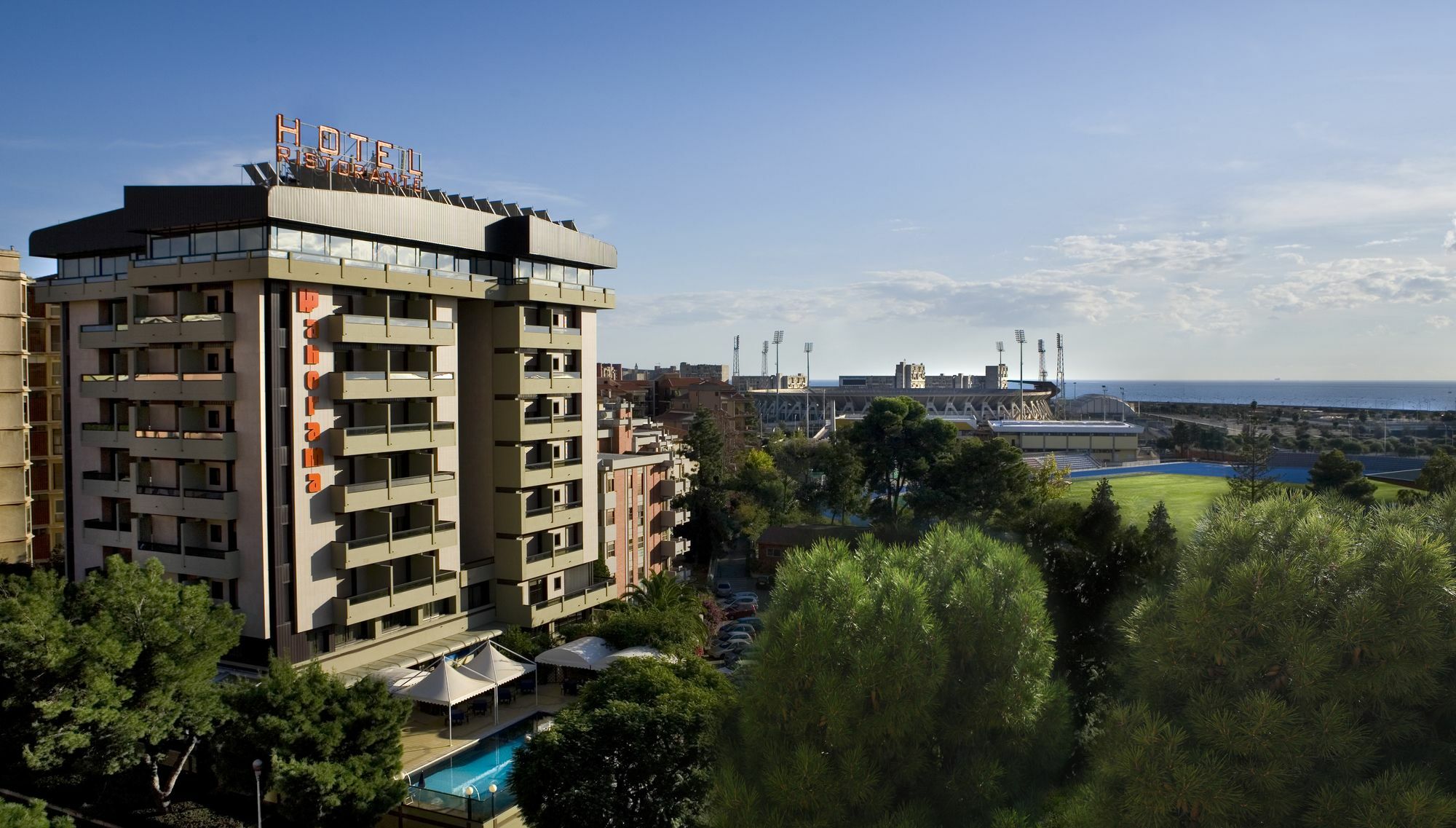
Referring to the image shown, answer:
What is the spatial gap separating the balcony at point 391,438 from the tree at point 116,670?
590cm

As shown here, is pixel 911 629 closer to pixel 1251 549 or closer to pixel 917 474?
pixel 1251 549

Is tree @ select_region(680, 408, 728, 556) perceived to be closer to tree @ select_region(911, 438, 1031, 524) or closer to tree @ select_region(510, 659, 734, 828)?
tree @ select_region(911, 438, 1031, 524)

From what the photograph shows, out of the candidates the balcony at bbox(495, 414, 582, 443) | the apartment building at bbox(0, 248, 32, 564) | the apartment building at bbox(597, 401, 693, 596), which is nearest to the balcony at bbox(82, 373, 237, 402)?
the balcony at bbox(495, 414, 582, 443)

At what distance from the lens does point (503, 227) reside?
103 feet

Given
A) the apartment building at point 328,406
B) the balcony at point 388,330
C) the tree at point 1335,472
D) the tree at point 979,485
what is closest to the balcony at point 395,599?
the apartment building at point 328,406

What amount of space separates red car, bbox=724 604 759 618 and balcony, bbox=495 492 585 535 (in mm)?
12034

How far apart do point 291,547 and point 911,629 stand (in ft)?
63.0

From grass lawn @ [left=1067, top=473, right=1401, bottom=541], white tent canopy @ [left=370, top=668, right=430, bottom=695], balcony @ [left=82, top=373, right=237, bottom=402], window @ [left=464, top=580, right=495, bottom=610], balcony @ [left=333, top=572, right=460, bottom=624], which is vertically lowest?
white tent canopy @ [left=370, top=668, right=430, bottom=695]

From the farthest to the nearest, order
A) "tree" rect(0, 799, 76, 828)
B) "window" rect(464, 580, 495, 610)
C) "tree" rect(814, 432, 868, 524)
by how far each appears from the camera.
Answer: "tree" rect(814, 432, 868, 524) < "window" rect(464, 580, 495, 610) < "tree" rect(0, 799, 76, 828)

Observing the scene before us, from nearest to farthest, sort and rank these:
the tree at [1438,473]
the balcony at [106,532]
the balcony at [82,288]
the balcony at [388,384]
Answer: the balcony at [388,384] → the balcony at [106,532] → the balcony at [82,288] → the tree at [1438,473]

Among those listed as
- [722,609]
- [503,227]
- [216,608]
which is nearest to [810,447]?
[722,609]

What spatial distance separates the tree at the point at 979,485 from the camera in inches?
1804

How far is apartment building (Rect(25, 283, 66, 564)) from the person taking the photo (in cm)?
3856

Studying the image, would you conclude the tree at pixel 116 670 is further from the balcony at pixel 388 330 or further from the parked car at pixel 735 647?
the parked car at pixel 735 647
